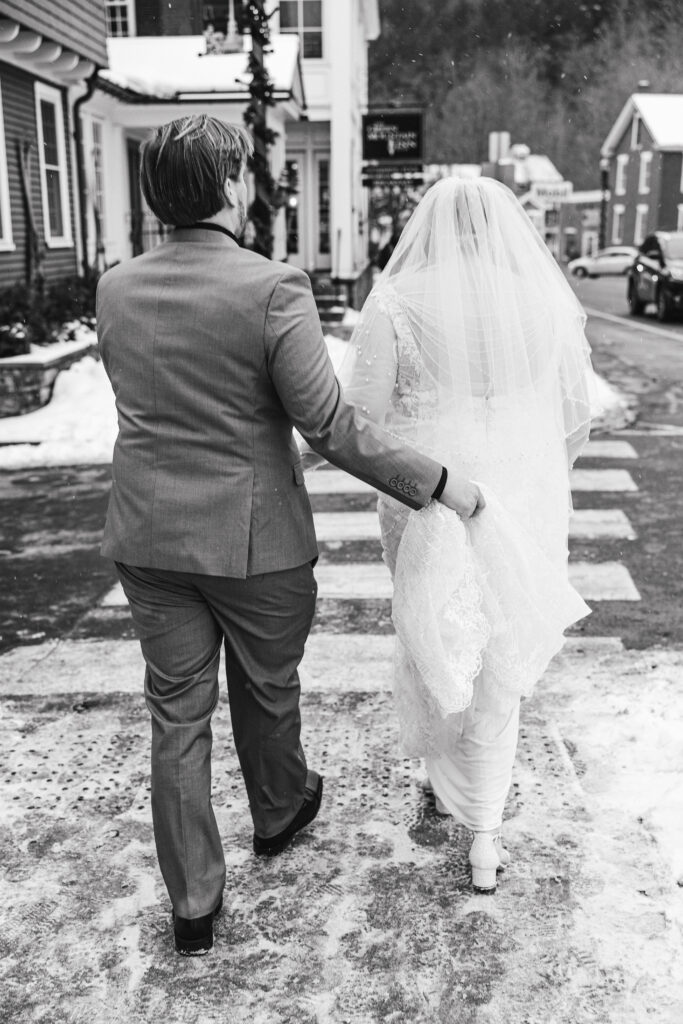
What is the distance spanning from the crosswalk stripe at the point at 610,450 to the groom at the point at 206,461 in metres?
6.85

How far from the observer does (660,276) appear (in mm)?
22969

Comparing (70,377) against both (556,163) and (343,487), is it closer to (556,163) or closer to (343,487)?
(343,487)

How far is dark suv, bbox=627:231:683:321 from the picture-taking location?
2233cm

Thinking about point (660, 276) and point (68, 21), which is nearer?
point (68, 21)

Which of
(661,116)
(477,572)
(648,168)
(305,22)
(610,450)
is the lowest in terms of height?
(610,450)

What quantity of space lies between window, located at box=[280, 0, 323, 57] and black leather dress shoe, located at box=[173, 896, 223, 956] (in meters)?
22.7

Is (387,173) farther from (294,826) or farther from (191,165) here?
(191,165)

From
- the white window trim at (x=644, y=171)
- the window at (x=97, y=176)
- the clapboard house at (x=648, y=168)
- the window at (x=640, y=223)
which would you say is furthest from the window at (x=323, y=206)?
the window at (x=640, y=223)

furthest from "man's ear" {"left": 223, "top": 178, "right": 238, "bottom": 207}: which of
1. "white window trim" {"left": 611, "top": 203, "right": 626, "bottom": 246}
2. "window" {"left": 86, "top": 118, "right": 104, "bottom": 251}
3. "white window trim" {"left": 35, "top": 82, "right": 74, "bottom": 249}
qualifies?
"white window trim" {"left": 611, "top": 203, "right": 626, "bottom": 246}

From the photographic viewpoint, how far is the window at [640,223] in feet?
179

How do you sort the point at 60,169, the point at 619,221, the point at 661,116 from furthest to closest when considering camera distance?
the point at 619,221 → the point at 661,116 → the point at 60,169

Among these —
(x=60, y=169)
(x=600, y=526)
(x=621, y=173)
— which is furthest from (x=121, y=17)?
(x=621, y=173)

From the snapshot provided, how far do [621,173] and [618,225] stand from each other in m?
2.76

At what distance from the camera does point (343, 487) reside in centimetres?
859
